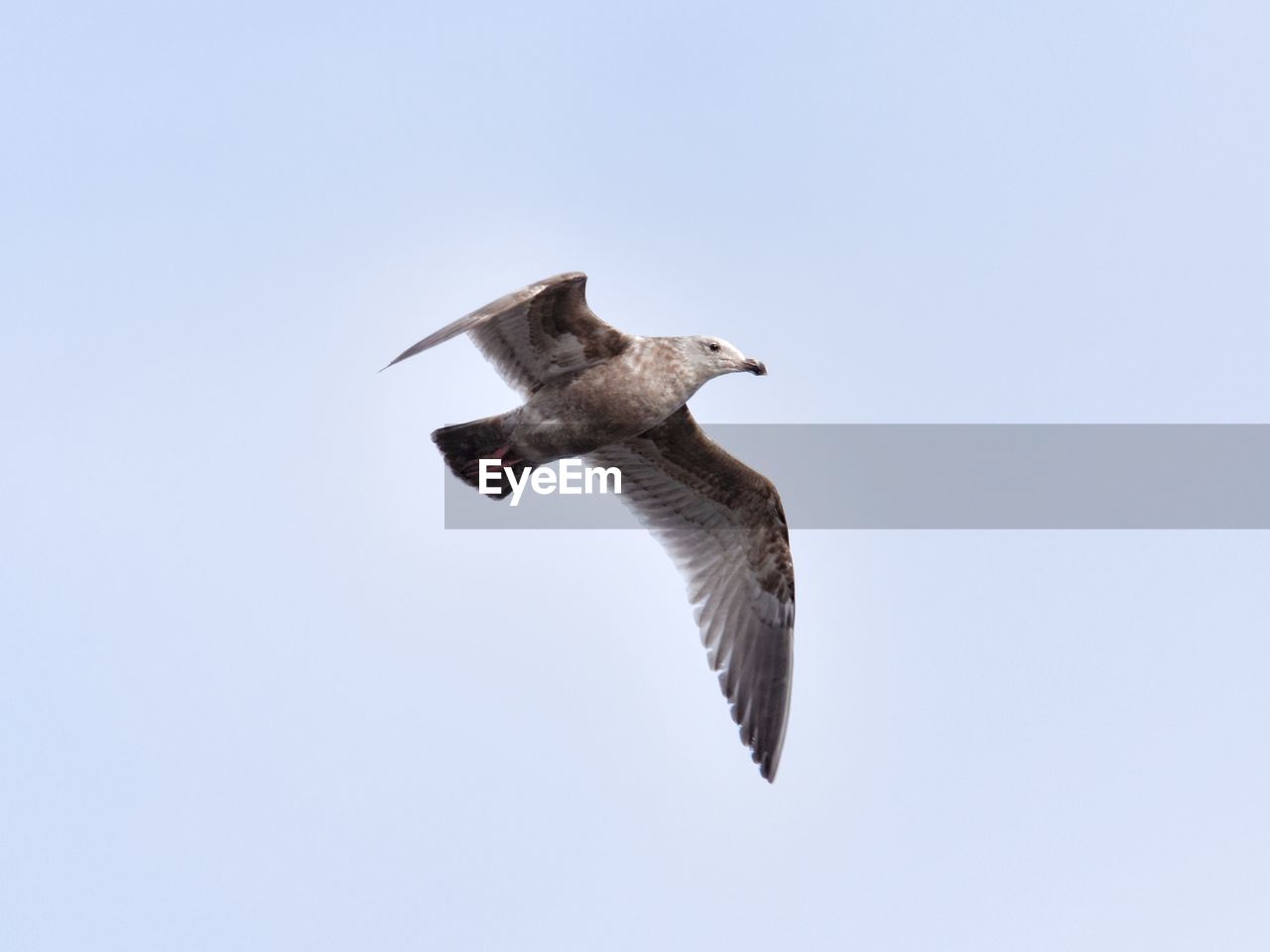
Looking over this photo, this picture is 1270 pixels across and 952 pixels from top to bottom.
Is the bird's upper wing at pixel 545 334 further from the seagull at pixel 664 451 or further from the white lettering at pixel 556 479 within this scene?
the white lettering at pixel 556 479

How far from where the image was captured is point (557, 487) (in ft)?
50.9

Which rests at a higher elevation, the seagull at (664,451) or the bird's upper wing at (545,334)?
the bird's upper wing at (545,334)

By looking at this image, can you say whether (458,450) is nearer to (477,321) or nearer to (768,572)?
(477,321)

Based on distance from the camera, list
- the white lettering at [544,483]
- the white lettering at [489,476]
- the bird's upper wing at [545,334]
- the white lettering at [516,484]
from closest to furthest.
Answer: the bird's upper wing at [545,334], the white lettering at [489,476], the white lettering at [516,484], the white lettering at [544,483]

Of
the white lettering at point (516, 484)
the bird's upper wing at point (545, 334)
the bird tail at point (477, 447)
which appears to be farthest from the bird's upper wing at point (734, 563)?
the bird's upper wing at point (545, 334)

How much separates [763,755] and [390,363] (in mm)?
6218

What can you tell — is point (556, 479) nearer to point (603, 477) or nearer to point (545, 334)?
point (603, 477)

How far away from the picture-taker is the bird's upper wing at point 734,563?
52.8 ft

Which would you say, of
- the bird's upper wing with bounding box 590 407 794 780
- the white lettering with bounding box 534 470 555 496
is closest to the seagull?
the bird's upper wing with bounding box 590 407 794 780

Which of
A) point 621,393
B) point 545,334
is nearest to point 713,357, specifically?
point 621,393

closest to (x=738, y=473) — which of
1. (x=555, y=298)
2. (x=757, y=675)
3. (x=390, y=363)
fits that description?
(x=757, y=675)

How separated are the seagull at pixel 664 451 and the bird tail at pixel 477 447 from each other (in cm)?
1

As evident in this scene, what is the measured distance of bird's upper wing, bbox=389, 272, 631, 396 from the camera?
44.8 ft

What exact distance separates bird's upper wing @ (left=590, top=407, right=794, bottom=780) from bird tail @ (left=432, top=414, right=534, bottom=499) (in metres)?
1.49
